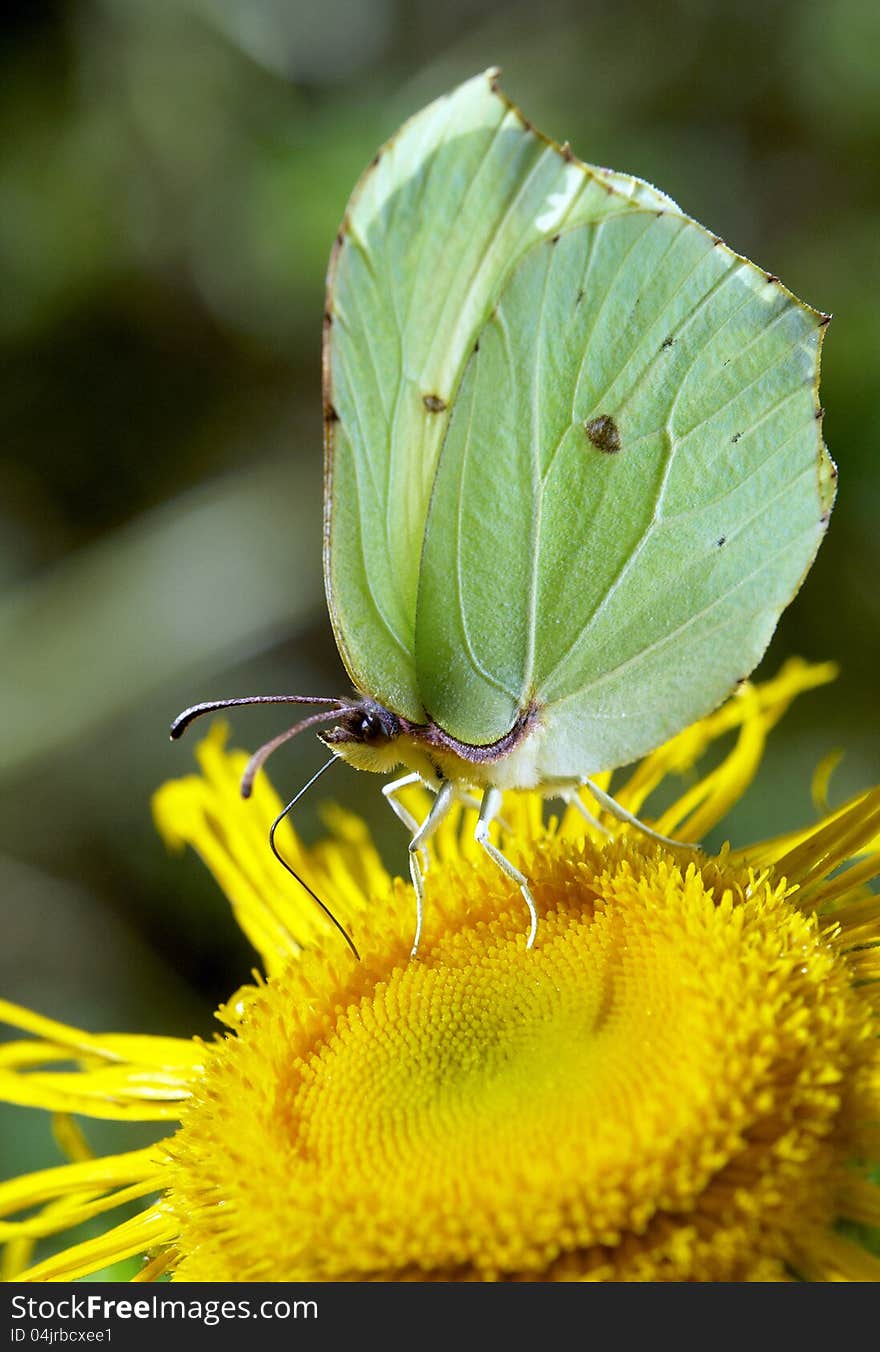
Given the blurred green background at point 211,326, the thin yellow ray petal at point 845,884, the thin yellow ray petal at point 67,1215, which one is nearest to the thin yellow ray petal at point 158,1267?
the thin yellow ray petal at point 67,1215

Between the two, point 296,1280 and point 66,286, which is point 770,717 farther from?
point 66,286

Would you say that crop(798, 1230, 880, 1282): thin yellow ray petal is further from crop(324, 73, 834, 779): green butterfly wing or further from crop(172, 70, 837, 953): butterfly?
crop(324, 73, 834, 779): green butterfly wing

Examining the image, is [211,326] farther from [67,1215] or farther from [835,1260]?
[835,1260]

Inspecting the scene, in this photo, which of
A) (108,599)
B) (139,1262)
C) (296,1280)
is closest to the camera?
(296,1280)

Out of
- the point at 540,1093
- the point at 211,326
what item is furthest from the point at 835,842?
the point at 211,326

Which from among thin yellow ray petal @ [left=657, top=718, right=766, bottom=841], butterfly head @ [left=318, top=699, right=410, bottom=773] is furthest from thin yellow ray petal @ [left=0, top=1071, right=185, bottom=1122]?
thin yellow ray petal @ [left=657, top=718, right=766, bottom=841]

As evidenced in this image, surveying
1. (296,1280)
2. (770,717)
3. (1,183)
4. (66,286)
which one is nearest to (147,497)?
(66,286)

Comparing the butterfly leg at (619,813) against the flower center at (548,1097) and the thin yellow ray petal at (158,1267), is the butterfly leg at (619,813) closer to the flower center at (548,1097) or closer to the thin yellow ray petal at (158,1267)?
the flower center at (548,1097)
